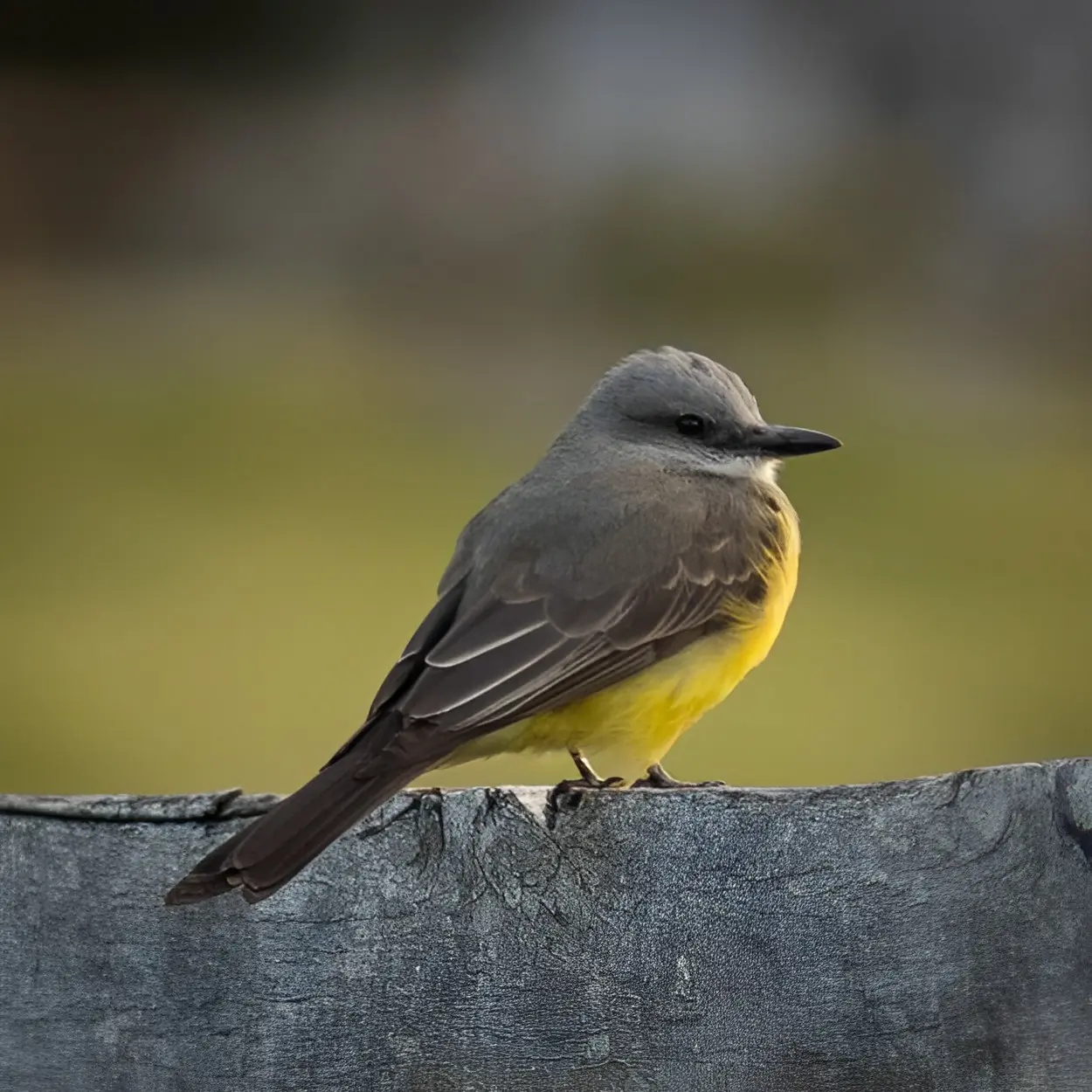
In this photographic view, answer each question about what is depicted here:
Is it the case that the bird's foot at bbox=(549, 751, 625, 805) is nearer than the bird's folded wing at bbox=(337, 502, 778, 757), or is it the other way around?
the bird's foot at bbox=(549, 751, 625, 805)

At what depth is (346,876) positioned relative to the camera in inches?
95.5

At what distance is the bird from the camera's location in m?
3.33

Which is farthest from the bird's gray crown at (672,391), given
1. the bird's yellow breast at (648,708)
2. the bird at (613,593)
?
the bird's yellow breast at (648,708)

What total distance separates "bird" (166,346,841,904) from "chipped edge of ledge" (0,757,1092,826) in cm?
27

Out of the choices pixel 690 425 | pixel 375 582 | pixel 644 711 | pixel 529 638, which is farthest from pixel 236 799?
pixel 375 582

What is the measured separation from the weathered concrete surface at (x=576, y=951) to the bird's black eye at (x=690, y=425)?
2042 mm

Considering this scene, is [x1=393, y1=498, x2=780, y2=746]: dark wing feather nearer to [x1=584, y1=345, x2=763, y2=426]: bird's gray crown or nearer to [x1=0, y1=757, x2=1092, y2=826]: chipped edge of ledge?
[x1=584, y1=345, x2=763, y2=426]: bird's gray crown

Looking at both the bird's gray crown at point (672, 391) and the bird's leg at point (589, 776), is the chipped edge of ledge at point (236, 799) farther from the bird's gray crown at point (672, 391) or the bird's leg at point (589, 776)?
the bird's gray crown at point (672, 391)

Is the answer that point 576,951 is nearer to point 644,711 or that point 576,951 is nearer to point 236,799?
point 236,799

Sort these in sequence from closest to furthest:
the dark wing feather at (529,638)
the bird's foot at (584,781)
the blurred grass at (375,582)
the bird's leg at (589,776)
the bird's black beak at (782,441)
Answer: the bird's foot at (584,781) → the dark wing feather at (529,638) → the bird's leg at (589,776) → the bird's black beak at (782,441) → the blurred grass at (375,582)

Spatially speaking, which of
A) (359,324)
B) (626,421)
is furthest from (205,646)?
(626,421)

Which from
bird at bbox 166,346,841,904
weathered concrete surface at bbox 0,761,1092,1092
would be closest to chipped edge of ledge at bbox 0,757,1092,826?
weathered concrete surface at bbox 0,761,1092,1092

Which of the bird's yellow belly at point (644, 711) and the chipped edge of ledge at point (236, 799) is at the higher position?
the bird's yellow belly at point (644, 711)

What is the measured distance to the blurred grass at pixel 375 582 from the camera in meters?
7.41
